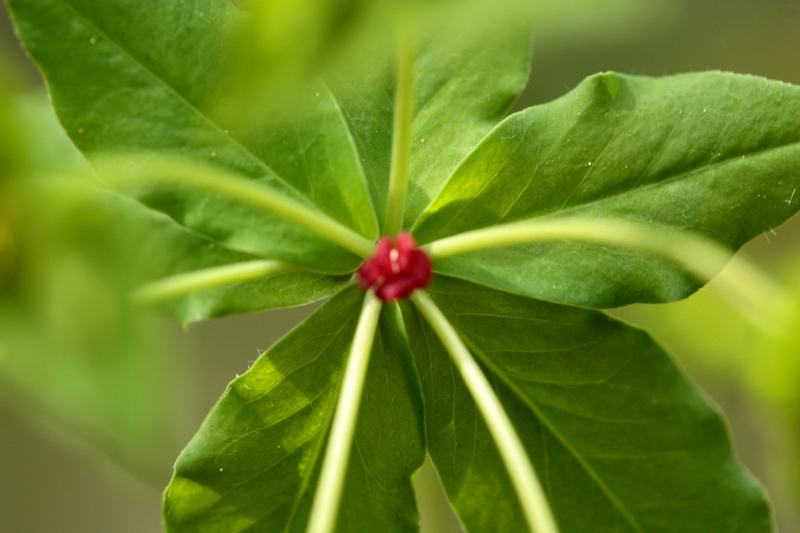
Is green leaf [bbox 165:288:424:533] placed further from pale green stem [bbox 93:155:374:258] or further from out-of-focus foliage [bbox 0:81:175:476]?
out-of-focus foliage [bbox 0:81:175:476]

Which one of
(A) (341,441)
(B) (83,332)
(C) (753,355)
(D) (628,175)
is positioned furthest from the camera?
(C) (753,355)

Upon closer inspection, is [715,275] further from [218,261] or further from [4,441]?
[4,441]

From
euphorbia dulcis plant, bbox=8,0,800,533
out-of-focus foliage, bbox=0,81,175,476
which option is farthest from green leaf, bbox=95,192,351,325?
out-of-focus foliage, bbox=0,81,175,476

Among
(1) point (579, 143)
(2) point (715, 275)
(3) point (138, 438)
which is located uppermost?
(1) point (579, 143)

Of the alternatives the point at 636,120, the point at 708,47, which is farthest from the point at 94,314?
the point at 708,47

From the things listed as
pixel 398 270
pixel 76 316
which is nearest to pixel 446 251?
pixel 398 270

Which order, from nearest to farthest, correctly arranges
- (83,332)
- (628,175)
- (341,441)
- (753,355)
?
(83,332)
(341,441)
(628,175)
(753,355)

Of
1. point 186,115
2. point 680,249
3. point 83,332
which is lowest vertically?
point 83,332

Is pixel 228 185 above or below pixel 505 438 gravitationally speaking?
above

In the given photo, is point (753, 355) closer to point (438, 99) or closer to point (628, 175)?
point (628, 175)
